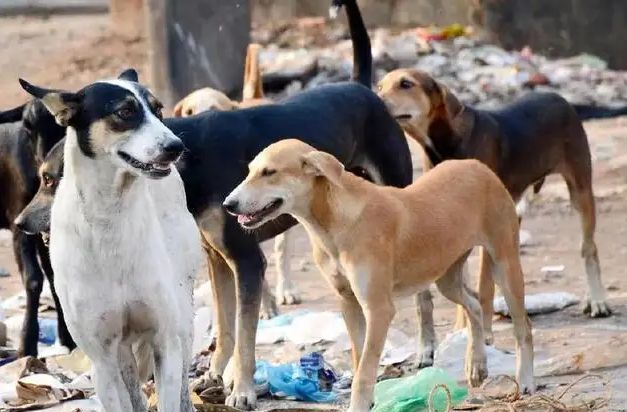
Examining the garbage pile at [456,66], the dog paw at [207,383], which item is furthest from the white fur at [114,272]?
the garbage pile at [456,66]

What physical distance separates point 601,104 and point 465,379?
841 centimetres

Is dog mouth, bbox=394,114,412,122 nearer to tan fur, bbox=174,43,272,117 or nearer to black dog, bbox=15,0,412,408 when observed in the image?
black dog, bbox=15,0,412,408

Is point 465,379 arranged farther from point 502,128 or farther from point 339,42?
point 339,42

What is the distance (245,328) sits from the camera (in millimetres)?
6832

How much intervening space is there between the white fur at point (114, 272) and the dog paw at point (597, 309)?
11.6ft

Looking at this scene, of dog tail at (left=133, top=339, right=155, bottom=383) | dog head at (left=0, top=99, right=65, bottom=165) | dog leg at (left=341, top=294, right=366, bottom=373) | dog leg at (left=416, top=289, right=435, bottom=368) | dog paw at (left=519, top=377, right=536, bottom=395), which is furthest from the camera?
dog leg at (left=416, top=289, right=435, bottom=368)

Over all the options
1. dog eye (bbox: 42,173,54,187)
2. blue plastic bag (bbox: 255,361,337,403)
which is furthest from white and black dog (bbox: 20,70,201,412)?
blue plastic bag (bbox: 255,361,337,403)

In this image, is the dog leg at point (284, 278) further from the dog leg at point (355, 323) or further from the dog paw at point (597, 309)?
the dog leg at point (355, 323)

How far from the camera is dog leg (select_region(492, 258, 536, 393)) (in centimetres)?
685

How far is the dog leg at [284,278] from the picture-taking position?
9281 millimetres

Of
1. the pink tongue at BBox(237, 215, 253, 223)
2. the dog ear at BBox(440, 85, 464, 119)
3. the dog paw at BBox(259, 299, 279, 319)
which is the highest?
the pink tongue at BBox(237, 215, 253, 223)

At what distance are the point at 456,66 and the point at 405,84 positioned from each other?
8090 mm

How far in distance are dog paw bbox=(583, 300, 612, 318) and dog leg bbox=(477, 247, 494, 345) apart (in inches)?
33.8

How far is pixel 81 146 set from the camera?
5340 mm
